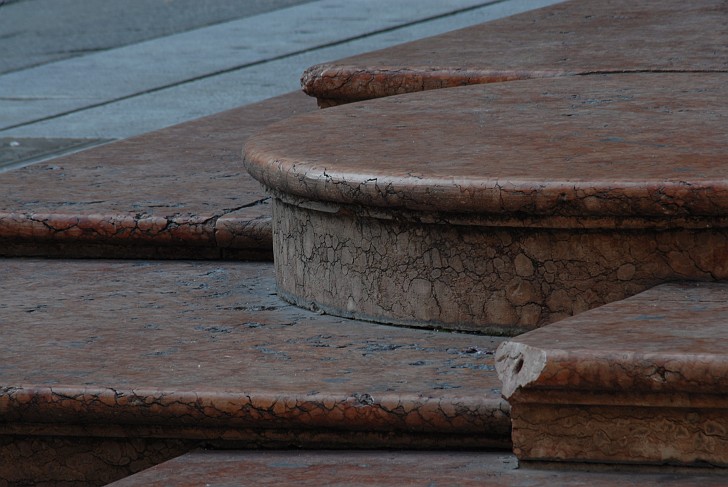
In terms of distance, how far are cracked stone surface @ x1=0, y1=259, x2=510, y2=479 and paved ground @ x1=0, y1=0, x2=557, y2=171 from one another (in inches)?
88.7

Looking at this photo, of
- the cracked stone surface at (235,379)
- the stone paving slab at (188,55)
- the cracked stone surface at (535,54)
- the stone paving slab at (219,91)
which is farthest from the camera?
the stone paving slab at (188,55)

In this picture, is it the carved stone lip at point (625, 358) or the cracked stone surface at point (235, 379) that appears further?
the cracked stone surface at point (235, 379)

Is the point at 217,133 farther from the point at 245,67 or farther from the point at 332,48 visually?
the point at 332,48

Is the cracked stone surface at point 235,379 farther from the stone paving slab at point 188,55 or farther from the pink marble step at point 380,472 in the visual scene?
the stone paving slab at point 188,55

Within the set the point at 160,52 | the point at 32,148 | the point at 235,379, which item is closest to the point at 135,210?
the point at 235,379

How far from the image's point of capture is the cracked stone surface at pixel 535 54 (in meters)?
2.85

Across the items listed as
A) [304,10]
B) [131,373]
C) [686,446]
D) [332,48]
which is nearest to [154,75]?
[332,48]

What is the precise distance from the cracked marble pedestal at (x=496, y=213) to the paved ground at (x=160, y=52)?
7.62 ft

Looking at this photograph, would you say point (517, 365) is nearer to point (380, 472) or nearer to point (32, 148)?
point (380, 472)

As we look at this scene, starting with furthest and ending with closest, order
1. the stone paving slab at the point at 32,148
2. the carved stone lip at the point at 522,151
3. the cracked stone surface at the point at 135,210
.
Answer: the stone paving slab at the point at 32,148 → the cracked stone surface at the point at 135,210 → the carved stone lip at the point at 522,151

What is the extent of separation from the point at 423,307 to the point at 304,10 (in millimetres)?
6613

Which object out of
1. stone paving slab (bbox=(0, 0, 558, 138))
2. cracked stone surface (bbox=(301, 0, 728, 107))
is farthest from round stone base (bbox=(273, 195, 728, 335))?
stone paving slab (bbox=(0, 0, 558, 138))

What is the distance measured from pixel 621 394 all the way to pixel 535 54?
178 cm

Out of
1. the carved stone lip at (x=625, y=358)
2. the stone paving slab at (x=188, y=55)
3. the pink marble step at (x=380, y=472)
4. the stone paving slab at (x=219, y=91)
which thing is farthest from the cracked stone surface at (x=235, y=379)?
the stone paving slab at (x=188, y=55)
